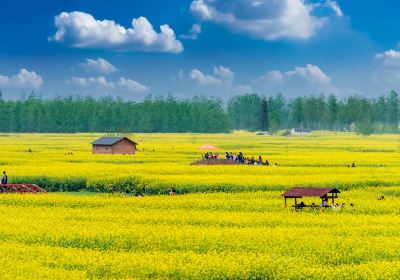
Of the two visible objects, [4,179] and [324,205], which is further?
[4,179]

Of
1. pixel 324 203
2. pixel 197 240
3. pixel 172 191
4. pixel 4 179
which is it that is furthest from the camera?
pixel 4 179

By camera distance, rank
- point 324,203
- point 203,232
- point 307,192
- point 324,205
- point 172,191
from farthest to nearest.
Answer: point 172,191 < point 324,203 < point 324,205 < point 307,192 < point 203,232

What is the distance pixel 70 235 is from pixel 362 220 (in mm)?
16244

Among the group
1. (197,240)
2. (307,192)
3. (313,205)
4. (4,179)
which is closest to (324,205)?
(313,205)

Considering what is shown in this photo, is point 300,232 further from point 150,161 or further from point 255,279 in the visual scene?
point 150,161

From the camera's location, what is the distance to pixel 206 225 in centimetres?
3400

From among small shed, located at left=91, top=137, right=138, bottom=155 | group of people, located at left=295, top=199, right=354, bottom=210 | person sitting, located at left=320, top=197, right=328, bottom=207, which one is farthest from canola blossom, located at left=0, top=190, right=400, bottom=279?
small shed, located at left=91, top=137, right=138, bottom=155

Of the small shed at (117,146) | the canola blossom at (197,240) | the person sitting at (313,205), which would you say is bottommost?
the canola blossom at (197,240)

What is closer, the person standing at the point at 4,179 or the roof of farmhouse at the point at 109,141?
the person standing at the point at 4,179

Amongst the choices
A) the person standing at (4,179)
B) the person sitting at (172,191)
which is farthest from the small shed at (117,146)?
the person sitting at (172,191)

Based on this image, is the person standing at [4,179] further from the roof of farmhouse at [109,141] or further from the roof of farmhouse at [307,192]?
the roof of farmhouse at [109,141]

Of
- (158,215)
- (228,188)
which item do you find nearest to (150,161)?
(228,188)

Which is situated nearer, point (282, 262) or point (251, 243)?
point (282, 262)

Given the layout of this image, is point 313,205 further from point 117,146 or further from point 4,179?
point 117,146
